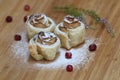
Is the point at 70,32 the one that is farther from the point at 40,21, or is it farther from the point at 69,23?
the point at 40,21

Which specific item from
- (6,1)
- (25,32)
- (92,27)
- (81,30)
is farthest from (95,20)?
(6,1)

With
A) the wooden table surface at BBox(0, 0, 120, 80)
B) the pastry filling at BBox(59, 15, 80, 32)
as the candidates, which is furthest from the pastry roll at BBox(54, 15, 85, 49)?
the wooden table surface at BBox(0, 0, 120, 80)

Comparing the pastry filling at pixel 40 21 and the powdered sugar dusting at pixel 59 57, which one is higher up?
the pastry filling at pixel 40 21

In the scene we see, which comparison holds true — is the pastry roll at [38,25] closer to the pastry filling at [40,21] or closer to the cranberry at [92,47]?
the pastry filling at [40,21]

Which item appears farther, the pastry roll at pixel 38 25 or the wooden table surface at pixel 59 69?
the pastry roll at pixel 38 25

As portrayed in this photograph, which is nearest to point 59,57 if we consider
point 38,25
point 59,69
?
point 59,69

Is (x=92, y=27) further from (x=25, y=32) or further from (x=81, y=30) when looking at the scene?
(x=25, y=32)

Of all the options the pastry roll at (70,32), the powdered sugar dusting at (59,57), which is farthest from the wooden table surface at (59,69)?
the pastry roll at (70,32)
